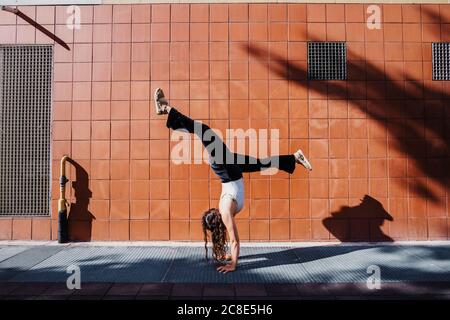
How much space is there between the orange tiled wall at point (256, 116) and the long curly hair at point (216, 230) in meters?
1.16

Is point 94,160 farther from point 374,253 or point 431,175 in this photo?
point 431,175

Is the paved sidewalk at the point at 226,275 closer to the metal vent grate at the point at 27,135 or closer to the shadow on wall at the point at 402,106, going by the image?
the metal vent grate at the point at 27,135

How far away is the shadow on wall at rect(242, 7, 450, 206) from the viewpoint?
18.4 feet

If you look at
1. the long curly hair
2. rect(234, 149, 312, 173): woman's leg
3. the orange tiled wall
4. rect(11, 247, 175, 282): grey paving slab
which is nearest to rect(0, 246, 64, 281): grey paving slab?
rect(11, 247, 175, 282): grey paving slab

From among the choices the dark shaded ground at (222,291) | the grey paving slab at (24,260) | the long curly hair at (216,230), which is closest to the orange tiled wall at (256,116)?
the grey paving slab at (24,260)

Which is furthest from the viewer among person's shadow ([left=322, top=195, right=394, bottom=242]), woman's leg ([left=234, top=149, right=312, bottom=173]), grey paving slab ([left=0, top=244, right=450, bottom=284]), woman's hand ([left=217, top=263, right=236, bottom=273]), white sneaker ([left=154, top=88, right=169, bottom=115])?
person's shadow ([left=322, top=195, right=394, bottom=242])

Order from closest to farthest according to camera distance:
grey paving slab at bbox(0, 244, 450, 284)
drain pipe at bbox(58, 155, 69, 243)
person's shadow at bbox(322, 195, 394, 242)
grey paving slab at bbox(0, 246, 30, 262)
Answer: grey paving slab at bbox(0, 244, 450, 284), grey paving slab at bbox(0, 246, 30, 262), drain pipe at bbox(58, 155, 69, 243), person's shadow at bbox(322, 195, 394, 242)

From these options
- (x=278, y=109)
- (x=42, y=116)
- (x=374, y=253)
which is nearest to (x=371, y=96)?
(x=278, y=109)

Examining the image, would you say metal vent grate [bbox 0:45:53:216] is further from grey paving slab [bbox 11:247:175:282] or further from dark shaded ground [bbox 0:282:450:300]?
dark shaded ground [bbox 0:282:450:300]

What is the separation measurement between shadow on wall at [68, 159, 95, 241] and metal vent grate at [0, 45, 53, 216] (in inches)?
20.1

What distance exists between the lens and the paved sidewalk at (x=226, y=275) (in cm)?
348

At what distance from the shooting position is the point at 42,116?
5758 mm
